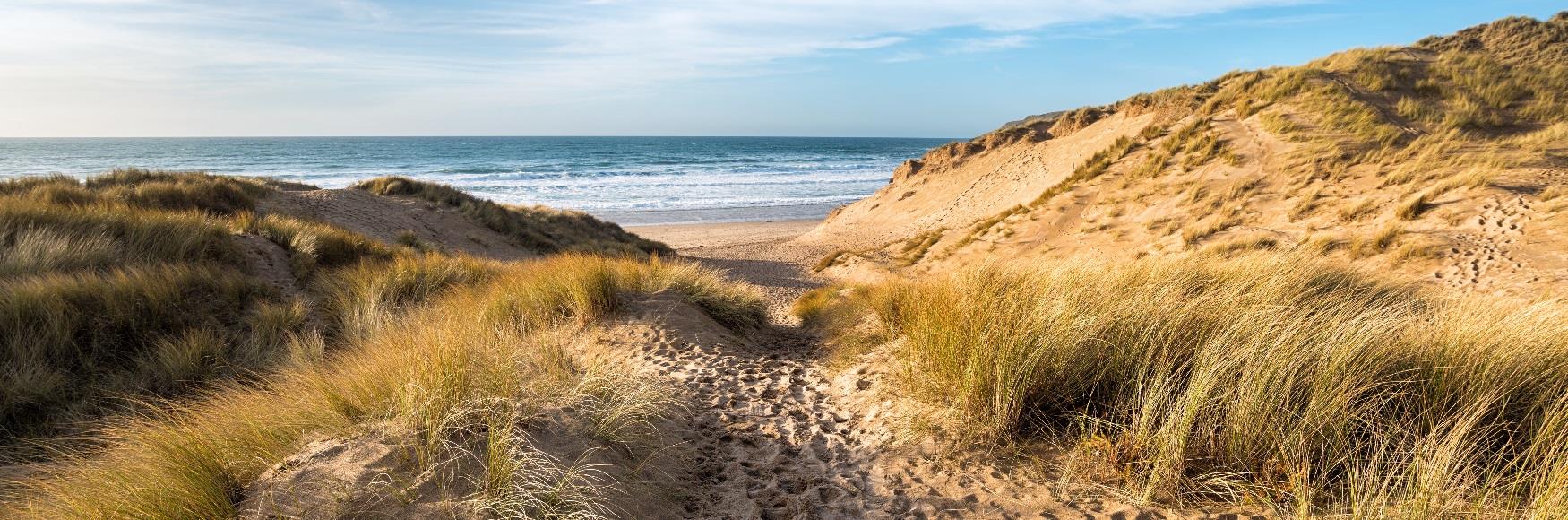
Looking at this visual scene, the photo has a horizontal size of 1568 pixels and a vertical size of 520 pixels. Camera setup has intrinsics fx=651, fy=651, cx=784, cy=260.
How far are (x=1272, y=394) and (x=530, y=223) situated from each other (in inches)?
774

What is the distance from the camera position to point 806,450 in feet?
14.1

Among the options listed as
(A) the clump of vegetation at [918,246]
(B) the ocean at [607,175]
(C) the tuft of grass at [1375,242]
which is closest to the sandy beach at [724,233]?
(B) the ocean at [607,175]

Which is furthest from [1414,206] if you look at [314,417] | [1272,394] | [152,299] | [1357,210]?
[152,299]

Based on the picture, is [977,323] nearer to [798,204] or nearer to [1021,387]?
[1021,387]

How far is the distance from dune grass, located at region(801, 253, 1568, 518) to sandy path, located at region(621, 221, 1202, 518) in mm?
323

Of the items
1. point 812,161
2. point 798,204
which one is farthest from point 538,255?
point 812,161

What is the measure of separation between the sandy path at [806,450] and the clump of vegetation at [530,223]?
1116 cm

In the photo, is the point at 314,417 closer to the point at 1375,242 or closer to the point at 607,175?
the point at 1375,242

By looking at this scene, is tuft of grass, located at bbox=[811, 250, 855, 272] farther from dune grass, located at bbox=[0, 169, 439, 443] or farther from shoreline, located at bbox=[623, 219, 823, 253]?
dune grass, located at bbox=[0, 169, 439, 443]

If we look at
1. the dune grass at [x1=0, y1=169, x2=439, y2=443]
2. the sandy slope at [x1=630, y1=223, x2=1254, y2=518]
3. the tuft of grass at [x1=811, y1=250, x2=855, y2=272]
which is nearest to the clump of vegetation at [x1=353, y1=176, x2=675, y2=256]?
the tuft of grass at [x1=811, y1=250, x2=855, y2=272]

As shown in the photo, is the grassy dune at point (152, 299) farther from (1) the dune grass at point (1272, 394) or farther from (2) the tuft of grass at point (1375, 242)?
(2) the tuft of grass at point (1375, 242)

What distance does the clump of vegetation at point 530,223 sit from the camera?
18484mm

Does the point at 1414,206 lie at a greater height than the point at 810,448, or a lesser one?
greater

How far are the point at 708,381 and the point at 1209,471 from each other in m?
3.80
